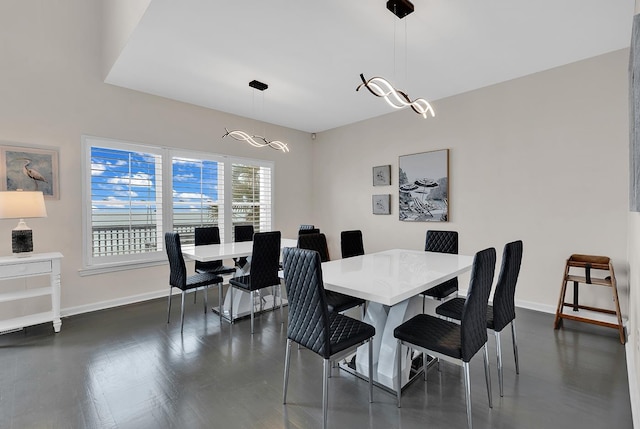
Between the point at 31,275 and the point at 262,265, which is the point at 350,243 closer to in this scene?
the point at 262,265

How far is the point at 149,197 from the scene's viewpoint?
13.9ft

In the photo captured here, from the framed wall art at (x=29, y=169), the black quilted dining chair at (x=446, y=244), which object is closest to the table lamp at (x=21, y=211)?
the framed wall art at (x=29, y=169)

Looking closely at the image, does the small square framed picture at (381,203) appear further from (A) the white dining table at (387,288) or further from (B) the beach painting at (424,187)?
(A) the white dining table at (387,288)

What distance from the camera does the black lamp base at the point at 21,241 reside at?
119 inches

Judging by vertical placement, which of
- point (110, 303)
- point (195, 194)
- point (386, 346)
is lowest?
point (110, 303)

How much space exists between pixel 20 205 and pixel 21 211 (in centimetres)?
6

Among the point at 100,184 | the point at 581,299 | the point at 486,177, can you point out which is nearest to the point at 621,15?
the point at 486,177

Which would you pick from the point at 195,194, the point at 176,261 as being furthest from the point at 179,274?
the point at 195,194

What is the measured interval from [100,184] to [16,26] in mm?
1777

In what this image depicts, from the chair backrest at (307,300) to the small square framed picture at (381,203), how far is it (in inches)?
133

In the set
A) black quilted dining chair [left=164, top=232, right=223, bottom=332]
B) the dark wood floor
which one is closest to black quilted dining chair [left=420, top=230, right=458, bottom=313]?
the dark wood floor

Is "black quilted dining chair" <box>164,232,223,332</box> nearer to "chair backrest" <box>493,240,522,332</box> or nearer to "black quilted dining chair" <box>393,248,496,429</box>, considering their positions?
"black quilted dining chair" <box>393,248,496,429</box>

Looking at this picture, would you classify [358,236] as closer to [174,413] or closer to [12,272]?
[174,413]

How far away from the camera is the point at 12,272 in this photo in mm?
2896
